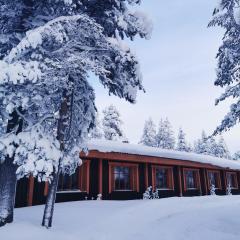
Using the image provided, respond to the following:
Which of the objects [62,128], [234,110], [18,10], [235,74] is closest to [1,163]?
[62,128]

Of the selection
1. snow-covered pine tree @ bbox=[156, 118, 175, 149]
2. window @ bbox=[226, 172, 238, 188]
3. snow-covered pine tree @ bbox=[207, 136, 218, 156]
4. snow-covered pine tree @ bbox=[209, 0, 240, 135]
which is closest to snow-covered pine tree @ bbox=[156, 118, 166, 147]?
snow-covered pine tree @ bbox=[156, 118, 175, 149]

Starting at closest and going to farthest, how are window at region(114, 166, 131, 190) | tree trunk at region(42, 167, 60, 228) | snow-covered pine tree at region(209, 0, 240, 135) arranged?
tree trunk at region(42, 167, 60, 228), snow-covered pine tree at region(209, 0, 240, 135), window at region(114, 166, 131, 190)

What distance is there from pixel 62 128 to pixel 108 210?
13.4 feet

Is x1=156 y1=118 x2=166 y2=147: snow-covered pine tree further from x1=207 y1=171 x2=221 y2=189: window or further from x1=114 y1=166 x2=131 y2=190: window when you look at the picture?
x1=114 y1=166 x2=131 y2=190: window

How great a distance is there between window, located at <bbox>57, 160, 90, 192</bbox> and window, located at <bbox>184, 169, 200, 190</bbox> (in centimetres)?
882

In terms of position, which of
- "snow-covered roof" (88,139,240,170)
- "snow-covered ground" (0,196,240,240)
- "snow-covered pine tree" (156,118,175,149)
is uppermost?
"snow-covered pine tree" (156,118,175,149)

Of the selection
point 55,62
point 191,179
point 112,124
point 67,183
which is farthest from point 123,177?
point 112,124

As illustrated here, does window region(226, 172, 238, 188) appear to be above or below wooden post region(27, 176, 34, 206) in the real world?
above

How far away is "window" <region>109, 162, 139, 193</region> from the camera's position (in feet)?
53.1

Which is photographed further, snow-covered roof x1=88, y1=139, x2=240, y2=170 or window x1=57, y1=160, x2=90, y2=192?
snow-covered roof x1=88, y1=139, x2=240, y2=170

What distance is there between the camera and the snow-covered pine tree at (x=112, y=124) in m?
40.1

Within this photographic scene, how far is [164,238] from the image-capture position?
6.86m

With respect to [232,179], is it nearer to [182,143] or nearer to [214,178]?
[214,178]

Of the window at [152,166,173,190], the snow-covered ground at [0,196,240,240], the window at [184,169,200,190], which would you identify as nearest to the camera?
the snow-covered ground at [0,196,240,240]
